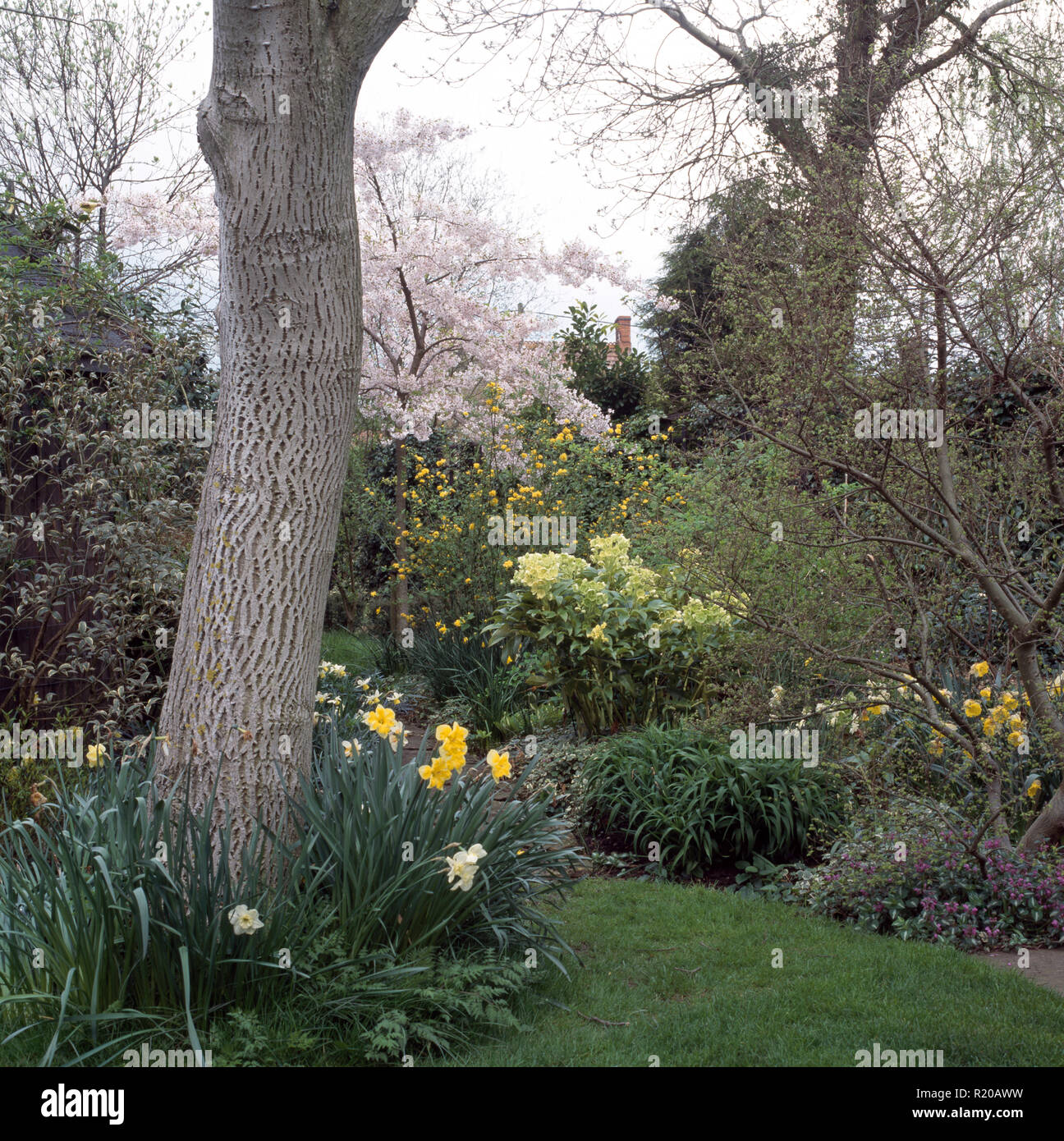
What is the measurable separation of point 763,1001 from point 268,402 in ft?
9.25

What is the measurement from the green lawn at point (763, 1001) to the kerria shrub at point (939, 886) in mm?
204

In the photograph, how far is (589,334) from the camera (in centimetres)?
1642

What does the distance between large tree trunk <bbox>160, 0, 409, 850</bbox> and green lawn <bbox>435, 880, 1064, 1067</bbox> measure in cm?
133

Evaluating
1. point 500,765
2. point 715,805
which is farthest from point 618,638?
point 500,765

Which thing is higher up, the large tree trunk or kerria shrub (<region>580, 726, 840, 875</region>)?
the large tree trunk

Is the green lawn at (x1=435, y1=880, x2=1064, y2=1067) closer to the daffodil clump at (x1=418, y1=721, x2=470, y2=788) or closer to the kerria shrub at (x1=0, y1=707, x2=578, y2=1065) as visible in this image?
the kerria shrub at (x1=0, y1=707, x2=578, y2=1065)

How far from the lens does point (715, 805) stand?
5.32 m

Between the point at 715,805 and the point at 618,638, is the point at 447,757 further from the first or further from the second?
the point at 618,638

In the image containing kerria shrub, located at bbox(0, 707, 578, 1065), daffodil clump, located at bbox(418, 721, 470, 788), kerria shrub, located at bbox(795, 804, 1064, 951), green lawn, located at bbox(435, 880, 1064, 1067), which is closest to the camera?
kerria shrub, located at bbox(0, 707, 578, 1065)

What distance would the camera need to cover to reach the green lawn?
3.12m

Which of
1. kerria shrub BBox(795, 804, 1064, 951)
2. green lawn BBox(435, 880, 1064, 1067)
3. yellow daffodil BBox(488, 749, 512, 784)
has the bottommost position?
green lawn BBox(435, 880, 1064, 1067)

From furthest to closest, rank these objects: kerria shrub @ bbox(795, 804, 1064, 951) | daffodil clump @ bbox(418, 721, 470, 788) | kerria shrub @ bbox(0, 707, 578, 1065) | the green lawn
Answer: kerria shrub @ bbox(795, 804, 1064, 951), daffodil clump @ bbox(418, 721, 470, 788), the green lawn, kerria shrub @ bbox(0, 707, 578, 1065)

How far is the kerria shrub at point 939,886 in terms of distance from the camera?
425 centimetres

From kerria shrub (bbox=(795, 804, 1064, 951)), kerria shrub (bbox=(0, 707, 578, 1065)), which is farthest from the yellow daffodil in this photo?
kerria shrub (bbox=(795, 804, 1064, 951))
